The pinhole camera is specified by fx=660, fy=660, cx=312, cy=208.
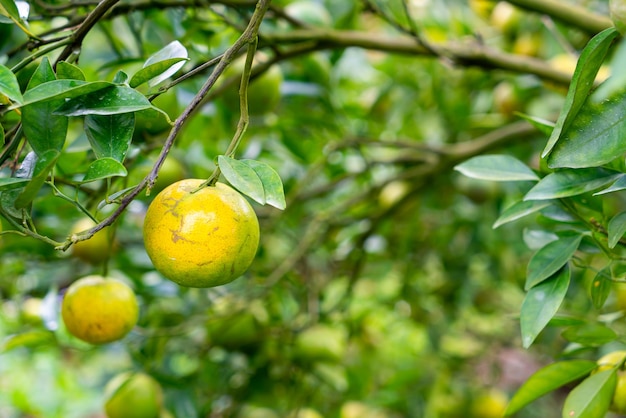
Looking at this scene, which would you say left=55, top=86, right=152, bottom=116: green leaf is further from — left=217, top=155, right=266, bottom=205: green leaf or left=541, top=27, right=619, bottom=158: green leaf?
left=541, top=27, right=619, bottom=158: green leaf

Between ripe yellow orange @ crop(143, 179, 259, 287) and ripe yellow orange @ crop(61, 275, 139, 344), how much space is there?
0.30 m

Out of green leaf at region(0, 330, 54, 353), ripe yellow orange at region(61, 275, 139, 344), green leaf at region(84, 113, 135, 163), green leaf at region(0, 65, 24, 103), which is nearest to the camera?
green leaf at region(0, 65, 24, 103)

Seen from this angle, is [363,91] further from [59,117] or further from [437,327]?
[59,117]

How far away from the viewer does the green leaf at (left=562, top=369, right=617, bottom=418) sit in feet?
2.10

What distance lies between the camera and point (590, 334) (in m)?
0.69

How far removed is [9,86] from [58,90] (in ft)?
0.12

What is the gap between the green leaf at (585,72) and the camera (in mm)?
486

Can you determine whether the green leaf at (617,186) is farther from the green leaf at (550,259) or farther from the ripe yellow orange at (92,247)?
the ripe yellow orange at (92,247)

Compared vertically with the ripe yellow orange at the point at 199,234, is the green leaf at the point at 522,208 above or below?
below

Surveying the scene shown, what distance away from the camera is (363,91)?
6.55 feet

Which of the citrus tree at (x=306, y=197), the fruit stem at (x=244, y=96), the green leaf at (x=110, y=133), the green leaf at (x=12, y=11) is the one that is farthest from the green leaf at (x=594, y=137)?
the green leaf at (x=12, y=11)

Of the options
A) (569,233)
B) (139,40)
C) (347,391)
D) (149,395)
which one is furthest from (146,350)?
(569,233)

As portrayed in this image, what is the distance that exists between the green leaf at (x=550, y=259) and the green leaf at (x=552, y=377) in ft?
0.45

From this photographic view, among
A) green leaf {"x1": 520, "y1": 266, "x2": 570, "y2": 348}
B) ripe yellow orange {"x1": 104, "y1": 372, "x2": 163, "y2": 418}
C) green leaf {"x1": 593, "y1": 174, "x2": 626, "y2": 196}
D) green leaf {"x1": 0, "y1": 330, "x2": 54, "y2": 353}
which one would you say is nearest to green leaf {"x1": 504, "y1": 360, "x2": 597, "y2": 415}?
green leaf {"x1": 520, "y1": 266, "x2": 570, "y2": 348}
